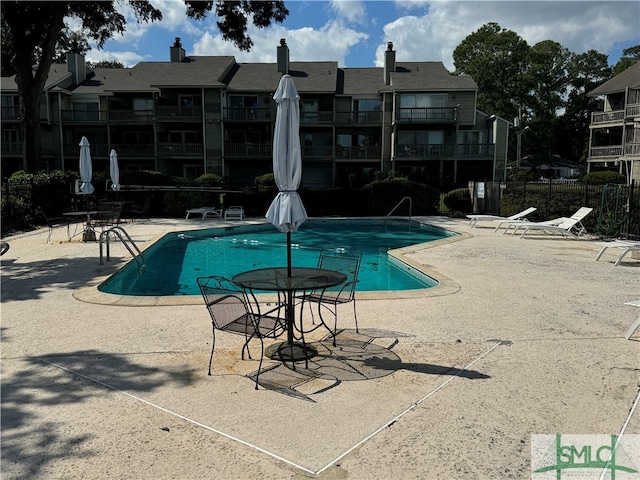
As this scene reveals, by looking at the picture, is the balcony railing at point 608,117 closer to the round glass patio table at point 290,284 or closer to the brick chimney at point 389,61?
the brick chimney at point 389,61

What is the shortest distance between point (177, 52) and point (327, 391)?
127 ft

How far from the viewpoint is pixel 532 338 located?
561 centimetres

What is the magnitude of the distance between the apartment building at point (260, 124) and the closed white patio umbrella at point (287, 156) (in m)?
28.1

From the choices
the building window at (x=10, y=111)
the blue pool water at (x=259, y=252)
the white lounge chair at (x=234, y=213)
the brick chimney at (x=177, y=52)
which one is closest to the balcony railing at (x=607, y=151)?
the blue pool water at (x=259, y=252)

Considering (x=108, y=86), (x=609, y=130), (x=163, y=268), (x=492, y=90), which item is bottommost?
(x=163, y=268)

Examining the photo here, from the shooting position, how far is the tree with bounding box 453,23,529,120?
5075 cm

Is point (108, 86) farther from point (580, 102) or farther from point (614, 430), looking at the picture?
point (580, 102)

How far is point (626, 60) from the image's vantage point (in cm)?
5875

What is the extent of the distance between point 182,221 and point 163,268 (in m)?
8.70

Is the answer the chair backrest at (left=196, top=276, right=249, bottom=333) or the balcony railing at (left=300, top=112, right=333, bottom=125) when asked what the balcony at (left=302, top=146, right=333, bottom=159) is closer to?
the balcony railing at (left=300, top=112, right=333, bottom=125)

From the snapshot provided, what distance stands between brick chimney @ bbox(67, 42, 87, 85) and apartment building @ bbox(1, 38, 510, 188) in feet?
0.36

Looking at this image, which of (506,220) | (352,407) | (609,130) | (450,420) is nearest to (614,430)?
(450,420)

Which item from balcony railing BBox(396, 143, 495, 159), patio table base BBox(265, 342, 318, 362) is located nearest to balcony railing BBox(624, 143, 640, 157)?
balcony railing BBox(396, 143, 495, 159)

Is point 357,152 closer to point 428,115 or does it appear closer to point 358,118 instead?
point 358,118
